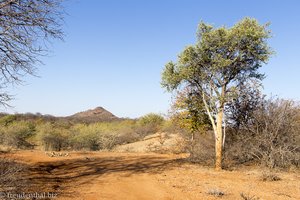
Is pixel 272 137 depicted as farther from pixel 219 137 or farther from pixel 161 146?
pixel 161 146

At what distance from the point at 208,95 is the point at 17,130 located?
18.0 metres

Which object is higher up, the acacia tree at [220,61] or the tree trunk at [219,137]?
the acacia tree at [220,61]

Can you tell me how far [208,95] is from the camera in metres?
15.2

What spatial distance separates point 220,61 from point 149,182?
255 inches

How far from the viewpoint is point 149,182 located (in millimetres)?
10570

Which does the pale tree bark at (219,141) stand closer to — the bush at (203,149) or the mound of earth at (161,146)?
the bush at (203,149)

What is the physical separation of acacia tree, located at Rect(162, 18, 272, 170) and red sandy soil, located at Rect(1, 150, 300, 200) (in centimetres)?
254

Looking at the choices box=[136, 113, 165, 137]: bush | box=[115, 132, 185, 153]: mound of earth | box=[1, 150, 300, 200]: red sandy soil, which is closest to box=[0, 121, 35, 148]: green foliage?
box=[115, 132, 185, 153]: mound of earth

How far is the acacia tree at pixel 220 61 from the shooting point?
13.9 meters

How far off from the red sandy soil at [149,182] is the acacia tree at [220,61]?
254 cm

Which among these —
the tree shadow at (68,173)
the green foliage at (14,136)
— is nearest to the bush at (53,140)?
the green foliage at (14,136)

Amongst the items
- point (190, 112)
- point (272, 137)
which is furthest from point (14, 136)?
point (272, 137)

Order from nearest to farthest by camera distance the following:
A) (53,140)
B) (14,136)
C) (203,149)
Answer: (203,149)
(14,136)
(53,140)

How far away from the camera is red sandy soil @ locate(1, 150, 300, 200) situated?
8617mm
